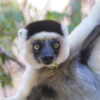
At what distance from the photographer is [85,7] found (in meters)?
3.84

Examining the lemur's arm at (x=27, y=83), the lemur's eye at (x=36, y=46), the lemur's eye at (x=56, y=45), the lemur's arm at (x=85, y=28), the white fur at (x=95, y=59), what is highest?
the lemur's arm at (x=85, y=28)

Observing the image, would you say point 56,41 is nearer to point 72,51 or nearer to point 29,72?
point 72,51

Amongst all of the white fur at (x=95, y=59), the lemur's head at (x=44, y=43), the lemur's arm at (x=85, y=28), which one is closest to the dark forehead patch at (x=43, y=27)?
the lemur's head at (x=44, y=43)

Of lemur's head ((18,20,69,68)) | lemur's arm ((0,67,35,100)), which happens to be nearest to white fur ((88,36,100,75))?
lemur's head ((18,20,69,68))

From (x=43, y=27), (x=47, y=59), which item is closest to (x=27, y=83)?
(x=47, y=59)

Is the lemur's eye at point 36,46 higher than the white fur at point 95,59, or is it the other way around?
the lemur's eye at point 36,46

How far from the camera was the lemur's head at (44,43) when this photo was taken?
2.05 m

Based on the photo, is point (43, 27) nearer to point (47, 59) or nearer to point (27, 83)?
point (47, 59)

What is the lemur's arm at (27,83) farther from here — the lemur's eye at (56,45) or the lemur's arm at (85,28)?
the lemur's arm at (85,28)

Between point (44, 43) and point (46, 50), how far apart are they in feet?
0.24

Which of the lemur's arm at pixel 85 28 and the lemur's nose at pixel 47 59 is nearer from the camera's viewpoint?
the lemur's nose at pixel 47 59

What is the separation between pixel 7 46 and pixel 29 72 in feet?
4.45

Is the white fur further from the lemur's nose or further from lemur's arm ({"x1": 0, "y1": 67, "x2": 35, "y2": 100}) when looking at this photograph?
lemur's arm ({"x1": 0, "y1": 67, "x2": 35, "y2": 100})

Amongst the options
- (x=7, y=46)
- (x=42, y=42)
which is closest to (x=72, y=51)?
(x=42, y=42)
